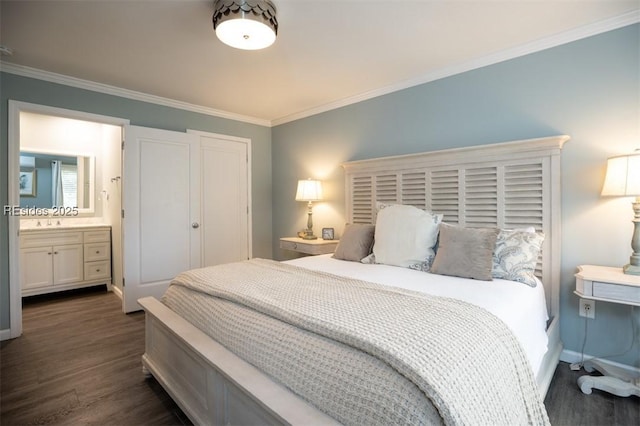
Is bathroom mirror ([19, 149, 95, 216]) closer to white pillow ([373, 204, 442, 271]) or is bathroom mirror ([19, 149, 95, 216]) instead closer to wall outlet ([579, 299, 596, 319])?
white pillow ([373, 204, 442, 271])

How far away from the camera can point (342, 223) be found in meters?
3.88

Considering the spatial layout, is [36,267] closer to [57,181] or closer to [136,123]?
[57,181]

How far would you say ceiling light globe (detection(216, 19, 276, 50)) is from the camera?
1.95 m

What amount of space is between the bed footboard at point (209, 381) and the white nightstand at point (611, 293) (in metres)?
1.87

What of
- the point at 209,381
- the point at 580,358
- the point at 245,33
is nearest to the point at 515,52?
the point at 245,33

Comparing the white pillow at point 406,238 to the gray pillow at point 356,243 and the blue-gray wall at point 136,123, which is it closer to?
the gray pillow at point 356,243

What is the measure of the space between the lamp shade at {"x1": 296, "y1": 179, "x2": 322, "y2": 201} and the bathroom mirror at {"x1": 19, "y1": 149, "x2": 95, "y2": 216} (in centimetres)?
328

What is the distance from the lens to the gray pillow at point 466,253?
2066mm

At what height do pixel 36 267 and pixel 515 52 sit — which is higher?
pixel 515 52

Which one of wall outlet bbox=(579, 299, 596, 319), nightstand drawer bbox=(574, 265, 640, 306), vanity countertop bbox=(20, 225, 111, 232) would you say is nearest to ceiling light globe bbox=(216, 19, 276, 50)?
nightstand drawer bbox=(574, 265, 640, 306)

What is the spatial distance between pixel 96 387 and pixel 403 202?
2821mm

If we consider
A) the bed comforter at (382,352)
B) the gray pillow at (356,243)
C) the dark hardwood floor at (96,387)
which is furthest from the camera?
the gray pillow at (356,243)

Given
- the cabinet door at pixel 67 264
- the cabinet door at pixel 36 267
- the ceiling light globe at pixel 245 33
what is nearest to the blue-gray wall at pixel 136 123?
the cabinet door at pixel 36 267

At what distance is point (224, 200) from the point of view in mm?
4344
